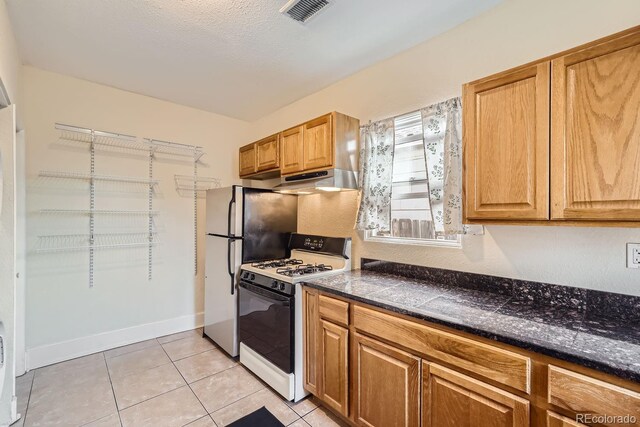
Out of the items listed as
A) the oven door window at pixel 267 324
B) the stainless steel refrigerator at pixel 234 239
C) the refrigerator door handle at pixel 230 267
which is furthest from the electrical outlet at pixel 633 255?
the refrigerator door handle at pixel 230 267

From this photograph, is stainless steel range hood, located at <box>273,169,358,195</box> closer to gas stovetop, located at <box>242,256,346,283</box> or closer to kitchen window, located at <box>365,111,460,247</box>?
kitchen window, located at <box>365,111,460,247</box>

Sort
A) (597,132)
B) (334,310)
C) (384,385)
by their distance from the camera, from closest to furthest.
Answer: (597,132) → (384,385) → (334,310)

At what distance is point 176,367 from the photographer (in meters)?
2.62

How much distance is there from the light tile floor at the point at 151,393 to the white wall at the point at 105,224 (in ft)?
1.10

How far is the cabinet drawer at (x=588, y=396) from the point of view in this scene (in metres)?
0.92

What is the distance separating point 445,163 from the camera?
1.94 m

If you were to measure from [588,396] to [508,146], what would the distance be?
1.08 meters

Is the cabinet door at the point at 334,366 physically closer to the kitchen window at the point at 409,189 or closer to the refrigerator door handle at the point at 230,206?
the kitchen window at the point at 409,189

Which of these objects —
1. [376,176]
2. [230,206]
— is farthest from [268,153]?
[376,176]

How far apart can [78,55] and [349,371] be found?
3272 mm

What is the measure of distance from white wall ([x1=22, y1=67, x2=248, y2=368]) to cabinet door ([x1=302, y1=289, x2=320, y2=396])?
6.68 feet

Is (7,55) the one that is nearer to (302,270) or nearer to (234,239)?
(234,239)

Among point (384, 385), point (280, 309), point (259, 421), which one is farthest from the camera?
point (280, 309)

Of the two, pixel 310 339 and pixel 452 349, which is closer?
pixel 452 349
